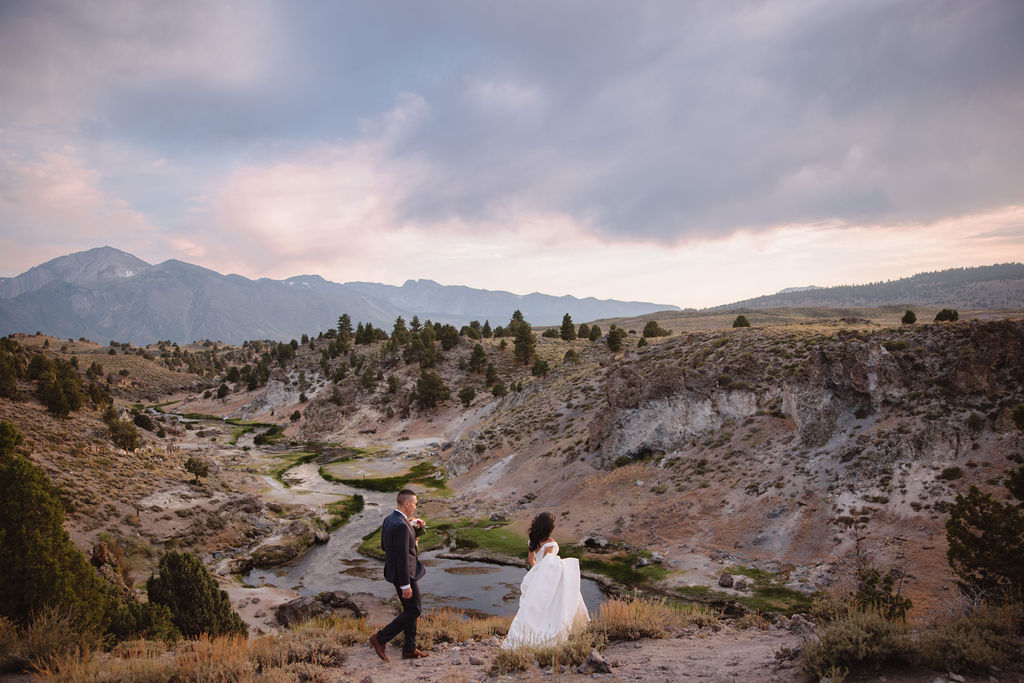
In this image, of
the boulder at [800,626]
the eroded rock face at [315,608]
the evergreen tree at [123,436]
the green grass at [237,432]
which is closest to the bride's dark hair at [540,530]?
the boulder at [800,626]

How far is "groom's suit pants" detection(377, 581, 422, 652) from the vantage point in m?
8.73

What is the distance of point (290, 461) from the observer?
55.8 m

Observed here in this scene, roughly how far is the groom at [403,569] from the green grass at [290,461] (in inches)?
1608

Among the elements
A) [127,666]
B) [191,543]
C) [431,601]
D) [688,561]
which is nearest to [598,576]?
[688,561]

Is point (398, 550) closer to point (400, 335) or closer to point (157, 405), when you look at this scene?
point (400, 335)

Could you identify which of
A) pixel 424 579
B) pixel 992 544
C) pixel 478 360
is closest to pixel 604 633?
pixel 992 544

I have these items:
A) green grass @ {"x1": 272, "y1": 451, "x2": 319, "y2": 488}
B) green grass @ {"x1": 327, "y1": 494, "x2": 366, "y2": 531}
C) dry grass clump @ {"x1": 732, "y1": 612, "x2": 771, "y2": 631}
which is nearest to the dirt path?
dry grass clump @ {"x1": 732, "y1": 612, "x2": 771, "y2": 631}

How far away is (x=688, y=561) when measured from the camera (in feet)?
68.3

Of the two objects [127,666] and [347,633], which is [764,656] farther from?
[127,666]

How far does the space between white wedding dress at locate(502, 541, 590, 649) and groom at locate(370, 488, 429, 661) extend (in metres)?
1.90

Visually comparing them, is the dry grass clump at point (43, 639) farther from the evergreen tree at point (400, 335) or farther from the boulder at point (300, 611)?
the evergreen tree at point (400, 335)

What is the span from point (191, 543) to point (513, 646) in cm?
2782

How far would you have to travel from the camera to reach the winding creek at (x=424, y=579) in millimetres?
20750

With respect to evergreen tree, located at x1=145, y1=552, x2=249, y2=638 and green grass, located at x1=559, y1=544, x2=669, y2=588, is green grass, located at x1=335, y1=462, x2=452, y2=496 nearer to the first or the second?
green grass, located at x1=559, y1=544, x2=669, y2=588
